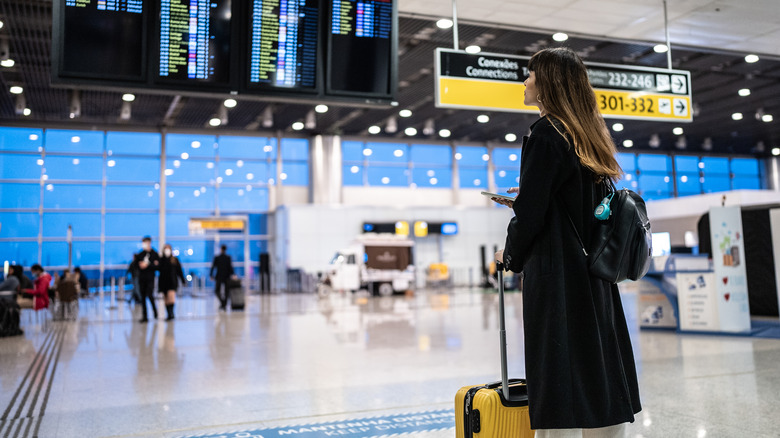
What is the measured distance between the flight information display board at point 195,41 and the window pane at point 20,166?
21.7m

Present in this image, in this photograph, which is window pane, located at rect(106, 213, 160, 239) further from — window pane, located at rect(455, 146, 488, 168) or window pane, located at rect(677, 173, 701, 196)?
window pane, located at rect(677, 173, 701, 196)

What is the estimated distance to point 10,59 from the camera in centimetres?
1493

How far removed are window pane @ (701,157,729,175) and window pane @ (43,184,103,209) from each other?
28.6 meters

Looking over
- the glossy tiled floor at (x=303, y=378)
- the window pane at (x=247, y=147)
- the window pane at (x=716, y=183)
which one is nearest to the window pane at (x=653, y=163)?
the window pane at (x=716, y=183)

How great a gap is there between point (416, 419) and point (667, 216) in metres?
19.2

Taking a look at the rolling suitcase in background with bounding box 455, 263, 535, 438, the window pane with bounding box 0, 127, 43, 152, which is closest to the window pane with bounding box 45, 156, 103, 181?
the window pane with bounding box 0, 127, 43, 152

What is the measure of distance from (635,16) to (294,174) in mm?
20284

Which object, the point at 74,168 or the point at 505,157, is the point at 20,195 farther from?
the point at 505,157

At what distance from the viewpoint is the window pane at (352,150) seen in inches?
1075

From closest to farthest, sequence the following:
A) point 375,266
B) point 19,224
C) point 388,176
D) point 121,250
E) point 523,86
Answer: point 523,86, point 375,266, point 19,224, point 121,250, point 388,176

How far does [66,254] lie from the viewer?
936 inches

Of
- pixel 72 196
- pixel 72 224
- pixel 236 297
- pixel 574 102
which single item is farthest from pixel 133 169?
pixel 574 102

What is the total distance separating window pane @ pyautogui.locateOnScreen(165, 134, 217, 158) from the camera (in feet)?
82.3

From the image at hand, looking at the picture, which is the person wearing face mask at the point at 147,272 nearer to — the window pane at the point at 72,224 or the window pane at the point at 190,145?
the window pane at the point at 72,224
